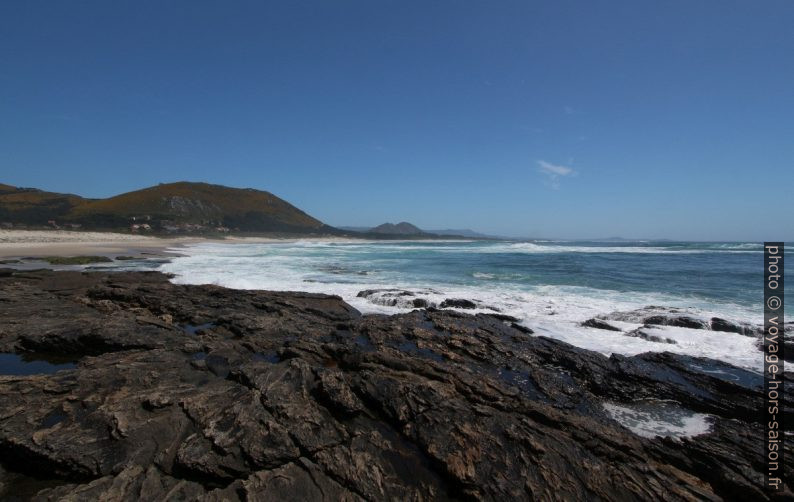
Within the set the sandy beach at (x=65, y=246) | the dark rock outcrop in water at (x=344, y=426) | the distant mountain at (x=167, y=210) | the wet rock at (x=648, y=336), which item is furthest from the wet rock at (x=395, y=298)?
the distant mountain at (x=167, y=210)

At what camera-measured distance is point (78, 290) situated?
52.0 feet

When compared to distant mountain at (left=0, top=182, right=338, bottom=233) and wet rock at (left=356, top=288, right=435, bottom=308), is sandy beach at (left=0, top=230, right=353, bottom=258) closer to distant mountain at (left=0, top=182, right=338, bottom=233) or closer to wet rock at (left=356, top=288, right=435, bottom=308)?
distant mountain at (left=0, top=182, right=338, bottom=233)

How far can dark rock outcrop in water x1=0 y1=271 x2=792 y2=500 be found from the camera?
476 centimetres

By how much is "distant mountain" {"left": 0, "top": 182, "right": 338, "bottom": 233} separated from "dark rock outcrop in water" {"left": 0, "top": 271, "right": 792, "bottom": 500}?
90130 mm

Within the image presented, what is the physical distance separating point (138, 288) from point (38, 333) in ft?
19.7

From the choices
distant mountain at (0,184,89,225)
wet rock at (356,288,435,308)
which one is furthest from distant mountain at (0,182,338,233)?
wet rock at (356,288,435,308)

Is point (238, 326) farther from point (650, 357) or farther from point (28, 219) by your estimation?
point (28, 219)

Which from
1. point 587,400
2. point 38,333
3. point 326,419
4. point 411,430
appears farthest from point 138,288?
point 587,400

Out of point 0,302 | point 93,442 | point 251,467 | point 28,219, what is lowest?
point 251,467

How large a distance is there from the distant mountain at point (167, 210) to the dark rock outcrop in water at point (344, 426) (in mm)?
90130

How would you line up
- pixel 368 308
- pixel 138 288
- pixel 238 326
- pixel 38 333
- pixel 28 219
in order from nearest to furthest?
pixel 38 333 < pixel 238 326 < pixel 138 288 < pixel 368 308 < pixel 28 219

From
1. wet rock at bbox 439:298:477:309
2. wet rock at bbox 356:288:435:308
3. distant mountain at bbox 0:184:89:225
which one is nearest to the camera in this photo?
wet rock at bbox 439:298:477:309

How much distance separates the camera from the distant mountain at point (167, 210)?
81.2 m

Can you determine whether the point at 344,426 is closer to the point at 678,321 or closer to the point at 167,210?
the point at 678,321
